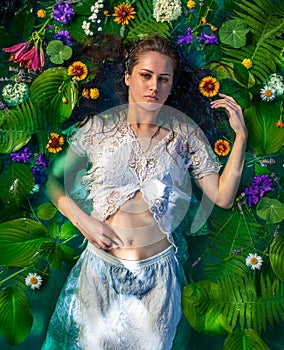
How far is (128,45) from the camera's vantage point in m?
2.48

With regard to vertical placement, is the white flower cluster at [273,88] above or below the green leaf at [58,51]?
below

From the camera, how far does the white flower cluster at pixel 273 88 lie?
250cm

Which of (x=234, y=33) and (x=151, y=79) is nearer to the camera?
(x=151, y=79)

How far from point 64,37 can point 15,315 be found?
1.00 m

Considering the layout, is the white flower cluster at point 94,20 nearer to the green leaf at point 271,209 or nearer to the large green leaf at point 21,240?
the large green leaf at point 21,240

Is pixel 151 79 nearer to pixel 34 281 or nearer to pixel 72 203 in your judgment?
pixel 72 203

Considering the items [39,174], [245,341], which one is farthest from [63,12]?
[245,341]

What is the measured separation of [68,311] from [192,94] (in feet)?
2.86

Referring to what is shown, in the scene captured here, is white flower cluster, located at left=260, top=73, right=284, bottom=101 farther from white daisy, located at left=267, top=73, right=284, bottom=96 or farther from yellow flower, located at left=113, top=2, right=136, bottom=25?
yellow flower, located at left=113, top=2, right=136, bottom=25

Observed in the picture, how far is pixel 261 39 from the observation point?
2.53 metres

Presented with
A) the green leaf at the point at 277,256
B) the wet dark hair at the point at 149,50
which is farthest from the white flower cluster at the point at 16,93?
the green leaf at the point at 277,256

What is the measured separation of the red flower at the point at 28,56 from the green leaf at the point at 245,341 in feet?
3.81

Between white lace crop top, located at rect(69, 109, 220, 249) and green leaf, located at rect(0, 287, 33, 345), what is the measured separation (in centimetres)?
40

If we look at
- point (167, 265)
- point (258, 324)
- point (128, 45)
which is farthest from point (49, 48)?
point (258, 324)
